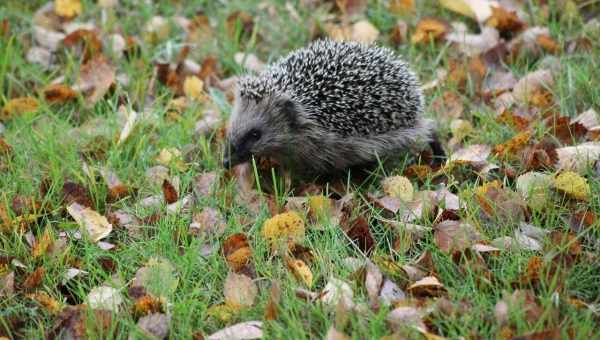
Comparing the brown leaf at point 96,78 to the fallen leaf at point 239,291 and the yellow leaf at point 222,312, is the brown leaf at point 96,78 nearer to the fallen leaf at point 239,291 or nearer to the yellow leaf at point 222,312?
the fallen leaf at point 239,291

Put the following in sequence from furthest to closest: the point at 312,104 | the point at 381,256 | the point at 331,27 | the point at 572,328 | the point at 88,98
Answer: the point at 331,27 → the point at 88,98 → the point at 312,104 → the point at 381,256 → the point at 572,328

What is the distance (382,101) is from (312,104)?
50 cm

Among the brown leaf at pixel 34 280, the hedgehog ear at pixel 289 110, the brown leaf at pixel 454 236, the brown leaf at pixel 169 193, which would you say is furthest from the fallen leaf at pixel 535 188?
the brown leaf at pixel 34 280

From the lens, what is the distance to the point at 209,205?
5164 mm

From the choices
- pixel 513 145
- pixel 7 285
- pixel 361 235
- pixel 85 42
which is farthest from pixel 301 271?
pixel 85 42

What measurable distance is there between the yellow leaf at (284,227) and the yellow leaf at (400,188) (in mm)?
737

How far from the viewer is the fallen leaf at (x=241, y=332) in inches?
153

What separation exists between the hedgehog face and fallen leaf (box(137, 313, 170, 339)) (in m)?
1.75

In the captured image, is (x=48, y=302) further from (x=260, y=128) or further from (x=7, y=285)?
(x=260, y=128)

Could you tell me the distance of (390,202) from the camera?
499cm

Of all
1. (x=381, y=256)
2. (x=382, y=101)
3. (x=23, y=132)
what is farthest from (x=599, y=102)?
(x=23, y=132)

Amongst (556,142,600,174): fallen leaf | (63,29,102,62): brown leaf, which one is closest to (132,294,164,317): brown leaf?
(556,142,600,174): fallen leaf

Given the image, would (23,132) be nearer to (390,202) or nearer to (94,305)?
(94,305)

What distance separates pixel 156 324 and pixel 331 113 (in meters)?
2.23
